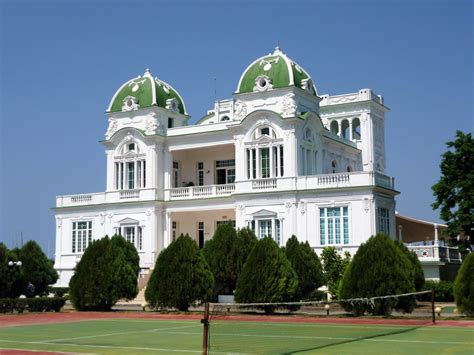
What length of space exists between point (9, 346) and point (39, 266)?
3156 cm

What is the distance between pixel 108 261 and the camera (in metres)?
40.7

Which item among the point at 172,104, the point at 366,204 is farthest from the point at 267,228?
the point at 172,104

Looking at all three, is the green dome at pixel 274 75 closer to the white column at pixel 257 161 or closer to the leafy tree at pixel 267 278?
the white column at pixel 257 161

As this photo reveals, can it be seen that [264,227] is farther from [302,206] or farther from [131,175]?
[131,175]

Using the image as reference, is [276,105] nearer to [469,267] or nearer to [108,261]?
[108,261]

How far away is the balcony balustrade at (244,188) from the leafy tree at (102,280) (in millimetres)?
13223

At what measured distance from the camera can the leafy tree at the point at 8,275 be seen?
4562 centimetres

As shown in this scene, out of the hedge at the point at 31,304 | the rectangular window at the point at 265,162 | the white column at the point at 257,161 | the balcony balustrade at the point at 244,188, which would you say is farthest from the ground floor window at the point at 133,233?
the hedge at the point at 31,304

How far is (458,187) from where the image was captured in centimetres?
4681

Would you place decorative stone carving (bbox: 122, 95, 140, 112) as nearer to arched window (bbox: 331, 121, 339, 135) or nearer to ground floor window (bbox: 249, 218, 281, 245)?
ground floor window (bbox: 249, 218, 281, 245)

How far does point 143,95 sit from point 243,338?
38.5m

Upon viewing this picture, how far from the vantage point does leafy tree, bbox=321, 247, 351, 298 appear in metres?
43.1

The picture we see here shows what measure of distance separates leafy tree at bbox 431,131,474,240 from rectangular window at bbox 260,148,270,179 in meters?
12.1

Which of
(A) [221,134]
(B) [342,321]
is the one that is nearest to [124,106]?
(A) [221,134]
